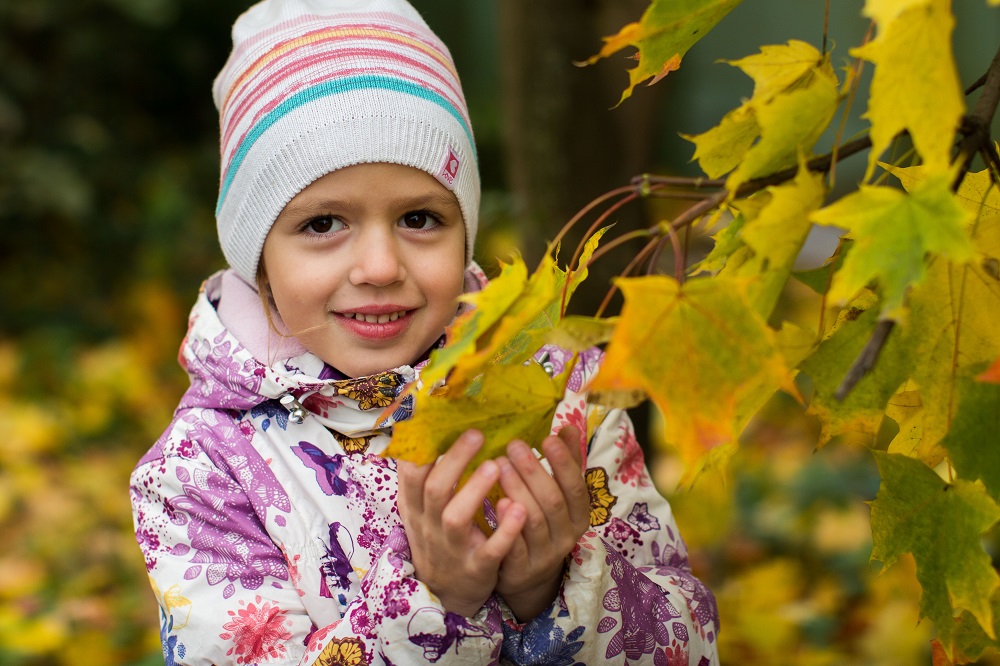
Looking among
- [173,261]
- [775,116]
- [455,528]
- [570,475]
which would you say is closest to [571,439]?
[570,475]

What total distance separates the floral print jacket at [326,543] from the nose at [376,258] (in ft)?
0.44

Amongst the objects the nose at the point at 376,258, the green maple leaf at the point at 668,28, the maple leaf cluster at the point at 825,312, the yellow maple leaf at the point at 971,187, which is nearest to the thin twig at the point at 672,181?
the maple leaf cluster at the point at 825,312

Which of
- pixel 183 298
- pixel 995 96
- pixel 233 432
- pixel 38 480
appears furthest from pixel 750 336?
pixel 183 298

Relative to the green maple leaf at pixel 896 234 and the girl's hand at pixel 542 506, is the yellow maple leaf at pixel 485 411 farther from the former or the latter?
the green maple leaf at pixel 896 234

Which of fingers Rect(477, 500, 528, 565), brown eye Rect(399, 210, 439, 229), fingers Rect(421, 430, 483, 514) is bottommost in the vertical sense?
fingers Rect(477, 500, 528, 565)

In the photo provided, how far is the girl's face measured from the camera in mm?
1271

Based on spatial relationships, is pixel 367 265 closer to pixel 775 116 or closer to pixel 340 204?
pixel 340 204

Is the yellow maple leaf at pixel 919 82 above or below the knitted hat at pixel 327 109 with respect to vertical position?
above

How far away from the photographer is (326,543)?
1.31 meters

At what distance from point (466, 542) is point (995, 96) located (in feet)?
2.00

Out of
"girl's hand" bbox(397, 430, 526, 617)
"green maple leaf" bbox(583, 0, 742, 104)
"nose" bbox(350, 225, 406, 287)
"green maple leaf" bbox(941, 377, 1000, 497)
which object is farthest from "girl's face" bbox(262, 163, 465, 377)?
"green maple leaf" bbox(941, 377, 1000, 497)

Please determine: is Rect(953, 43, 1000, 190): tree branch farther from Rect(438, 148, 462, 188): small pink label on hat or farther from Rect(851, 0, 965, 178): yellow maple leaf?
Rect(438, 148, 462, 188): small pink label on hat

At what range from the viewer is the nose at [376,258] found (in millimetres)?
1233

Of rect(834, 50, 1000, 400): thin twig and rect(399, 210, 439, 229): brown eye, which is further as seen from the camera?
rect(399, 210, 439, 229): brown eye
